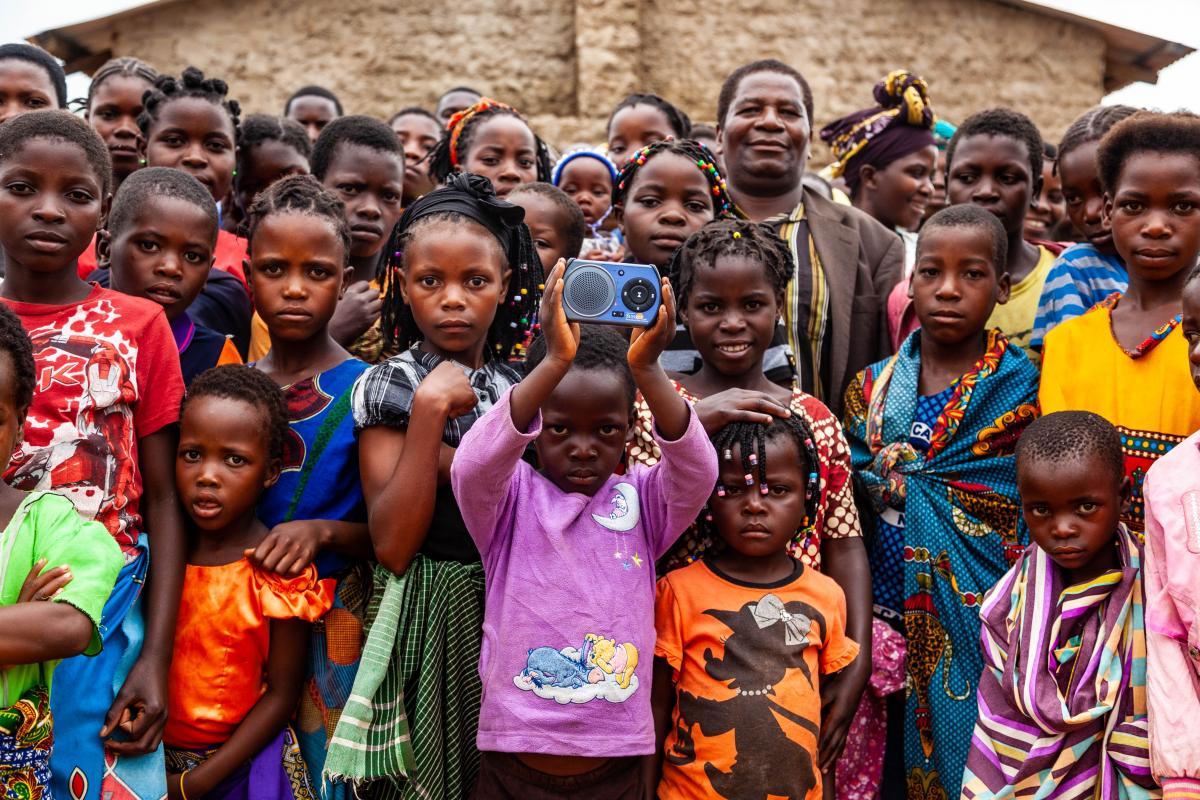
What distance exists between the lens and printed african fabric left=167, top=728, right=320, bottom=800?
Result: 2592 mm

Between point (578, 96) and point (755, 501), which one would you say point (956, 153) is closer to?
point (755, 501)

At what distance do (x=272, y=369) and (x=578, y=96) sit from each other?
5.97m

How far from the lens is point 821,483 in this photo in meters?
2.91

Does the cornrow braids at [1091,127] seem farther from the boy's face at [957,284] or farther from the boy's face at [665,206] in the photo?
the boy's face at [665,206]

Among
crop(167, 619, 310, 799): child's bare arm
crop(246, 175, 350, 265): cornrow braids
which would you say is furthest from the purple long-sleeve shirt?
crop(246, 175, 350, 265): cornrow braids

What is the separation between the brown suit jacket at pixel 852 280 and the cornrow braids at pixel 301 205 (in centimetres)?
165

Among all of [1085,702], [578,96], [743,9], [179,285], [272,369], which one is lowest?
[1085,702]

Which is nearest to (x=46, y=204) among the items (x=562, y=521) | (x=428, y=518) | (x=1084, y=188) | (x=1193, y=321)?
(x=428, y=518)

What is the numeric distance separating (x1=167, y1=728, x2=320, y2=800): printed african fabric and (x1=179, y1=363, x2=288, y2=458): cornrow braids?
71 centimetres

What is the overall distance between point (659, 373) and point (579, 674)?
2.25 ft

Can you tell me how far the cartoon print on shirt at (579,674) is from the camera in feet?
7.91

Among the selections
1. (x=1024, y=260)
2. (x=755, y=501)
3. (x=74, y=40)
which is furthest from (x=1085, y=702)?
(x=74, y=40)

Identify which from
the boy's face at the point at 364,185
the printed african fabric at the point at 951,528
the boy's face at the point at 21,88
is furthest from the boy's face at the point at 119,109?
the printed african fabric at the point at 951,528

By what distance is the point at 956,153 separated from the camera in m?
4.14
